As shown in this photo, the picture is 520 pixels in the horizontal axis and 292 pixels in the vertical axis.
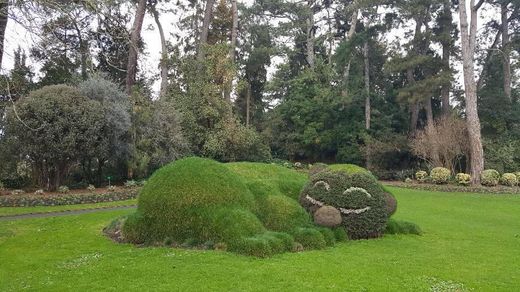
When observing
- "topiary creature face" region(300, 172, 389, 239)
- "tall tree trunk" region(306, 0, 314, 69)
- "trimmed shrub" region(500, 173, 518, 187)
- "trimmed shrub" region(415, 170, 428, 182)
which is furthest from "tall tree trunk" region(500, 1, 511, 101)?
"topiary creature face" region(300, 172, 389, 239)

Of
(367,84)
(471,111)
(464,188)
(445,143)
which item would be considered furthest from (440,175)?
(367,84)

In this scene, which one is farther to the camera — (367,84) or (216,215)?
(367,84)

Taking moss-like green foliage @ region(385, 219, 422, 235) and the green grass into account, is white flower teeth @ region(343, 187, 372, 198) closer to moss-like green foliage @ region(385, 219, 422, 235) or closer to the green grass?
moss-like green foliage @ region(385, 219, 422, 235)

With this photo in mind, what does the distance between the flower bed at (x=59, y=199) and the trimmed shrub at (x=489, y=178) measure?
746 inches

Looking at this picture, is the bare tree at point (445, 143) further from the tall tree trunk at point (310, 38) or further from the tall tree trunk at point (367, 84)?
the tall tree trunk at point (310, 38)

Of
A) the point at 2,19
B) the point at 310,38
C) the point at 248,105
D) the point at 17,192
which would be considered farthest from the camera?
the point at 310,38

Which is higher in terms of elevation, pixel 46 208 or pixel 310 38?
pixel 310 38

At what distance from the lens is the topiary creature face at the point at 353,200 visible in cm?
1042

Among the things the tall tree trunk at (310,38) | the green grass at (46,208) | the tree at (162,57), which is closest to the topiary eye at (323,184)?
the green grass at (46,208)

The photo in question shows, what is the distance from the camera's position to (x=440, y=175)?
24.6 metres

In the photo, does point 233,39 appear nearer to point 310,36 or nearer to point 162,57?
point 162,57

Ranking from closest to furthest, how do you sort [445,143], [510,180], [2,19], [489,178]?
[2,19]
[489,178]
[510,180]
[445,143]

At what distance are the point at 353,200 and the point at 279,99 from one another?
112 feet

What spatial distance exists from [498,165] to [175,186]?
23.5m
